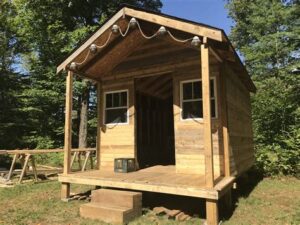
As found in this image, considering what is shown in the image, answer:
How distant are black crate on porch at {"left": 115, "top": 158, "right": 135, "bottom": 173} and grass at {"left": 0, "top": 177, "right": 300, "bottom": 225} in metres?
1.22

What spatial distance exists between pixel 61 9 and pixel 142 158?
12.2 metres

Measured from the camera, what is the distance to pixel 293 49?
20.0m

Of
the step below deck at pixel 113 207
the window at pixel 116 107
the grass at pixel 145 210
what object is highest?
the window at pixel 116 107

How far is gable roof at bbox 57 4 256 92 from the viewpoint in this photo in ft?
18.2

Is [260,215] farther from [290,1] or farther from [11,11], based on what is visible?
[11,11]

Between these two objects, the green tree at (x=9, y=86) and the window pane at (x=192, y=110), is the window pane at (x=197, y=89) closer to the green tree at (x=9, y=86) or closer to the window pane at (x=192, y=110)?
the window pane at (x=192, y=110)

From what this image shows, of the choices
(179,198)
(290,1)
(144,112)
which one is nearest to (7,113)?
(144,112)

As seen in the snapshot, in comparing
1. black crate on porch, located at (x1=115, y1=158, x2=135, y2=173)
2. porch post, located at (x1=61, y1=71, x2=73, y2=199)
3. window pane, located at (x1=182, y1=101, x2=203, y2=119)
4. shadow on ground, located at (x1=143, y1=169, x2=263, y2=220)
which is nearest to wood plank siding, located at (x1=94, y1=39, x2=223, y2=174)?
window pane, located at (x1=182, y1=101, x2=203, y2=119)

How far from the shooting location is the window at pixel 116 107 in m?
8.31

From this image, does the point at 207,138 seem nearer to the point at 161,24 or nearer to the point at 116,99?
the point at 161,24

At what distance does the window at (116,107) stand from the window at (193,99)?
5.89ft

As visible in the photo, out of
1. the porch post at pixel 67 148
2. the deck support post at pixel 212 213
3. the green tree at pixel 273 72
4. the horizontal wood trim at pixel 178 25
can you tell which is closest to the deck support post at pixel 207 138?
the deck support post at pixel 212 213

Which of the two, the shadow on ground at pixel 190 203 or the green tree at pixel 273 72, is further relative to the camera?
the green tree at pixel 273 72

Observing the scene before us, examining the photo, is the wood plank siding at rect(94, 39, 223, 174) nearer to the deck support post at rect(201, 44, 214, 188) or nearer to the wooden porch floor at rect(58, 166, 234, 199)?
the wooden porch floor at rect(58, 166, 234, 199)
